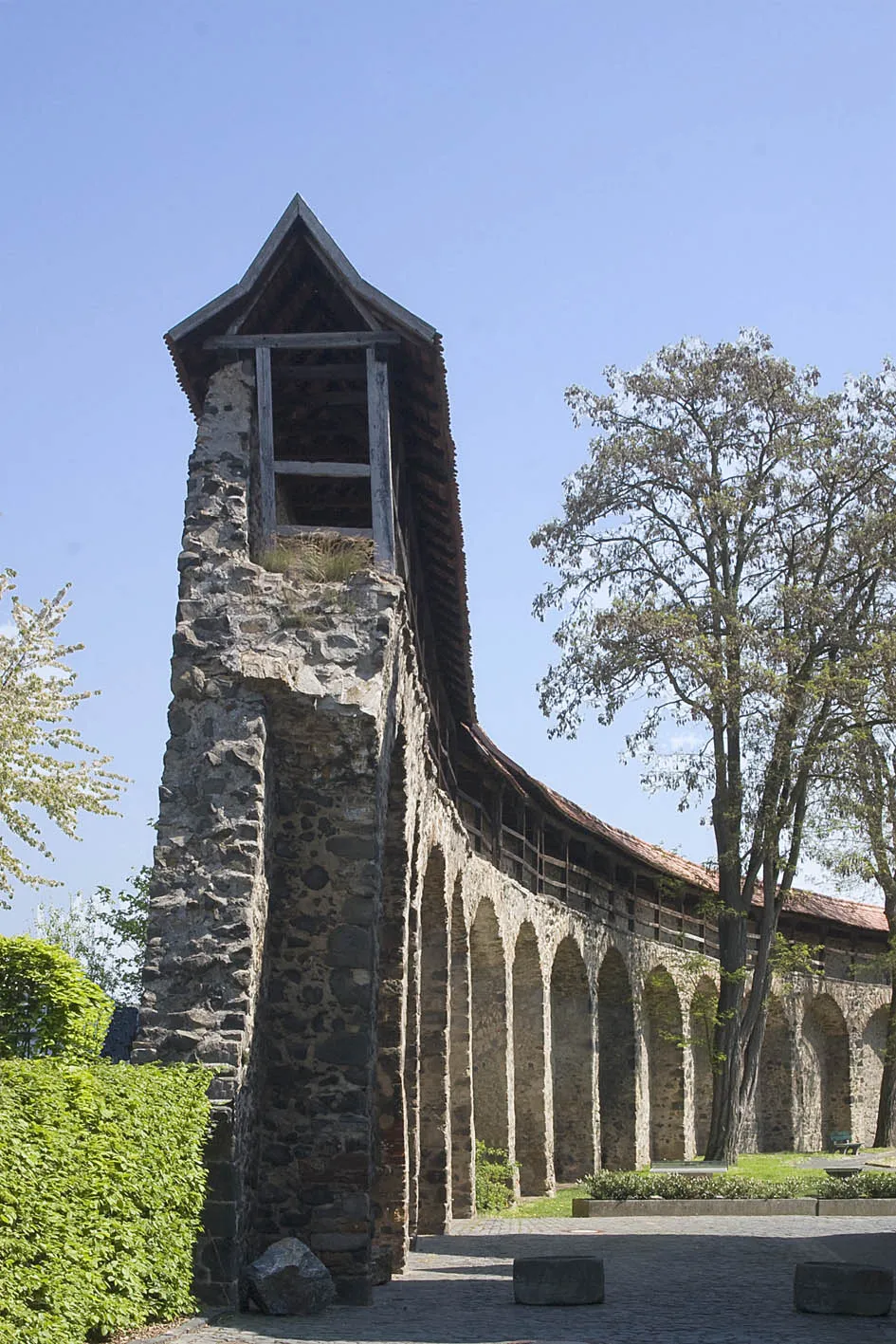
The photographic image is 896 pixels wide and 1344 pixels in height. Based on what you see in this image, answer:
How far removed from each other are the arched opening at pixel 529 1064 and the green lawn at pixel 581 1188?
1.73 feet

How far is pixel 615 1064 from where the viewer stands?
91.0 feet

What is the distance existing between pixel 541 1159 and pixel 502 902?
4329 millimetres

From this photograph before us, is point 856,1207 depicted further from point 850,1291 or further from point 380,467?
point 380,467

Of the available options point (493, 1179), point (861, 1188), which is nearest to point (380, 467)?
point (861, 1188)

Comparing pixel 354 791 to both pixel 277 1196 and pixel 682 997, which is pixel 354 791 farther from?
pixel 682 997

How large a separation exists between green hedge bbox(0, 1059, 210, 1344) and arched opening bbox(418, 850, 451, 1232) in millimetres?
8557

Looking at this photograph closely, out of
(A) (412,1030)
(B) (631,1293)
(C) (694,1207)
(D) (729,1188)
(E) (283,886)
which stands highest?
(E) (283,886)

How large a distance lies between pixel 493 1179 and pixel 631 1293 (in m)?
10.5

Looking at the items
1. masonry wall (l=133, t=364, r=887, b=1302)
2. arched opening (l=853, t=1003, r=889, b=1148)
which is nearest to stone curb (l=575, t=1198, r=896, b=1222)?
masonry wall (l=133, t=364, r=887, b=1302)

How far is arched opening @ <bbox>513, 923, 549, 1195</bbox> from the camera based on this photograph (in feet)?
75.8

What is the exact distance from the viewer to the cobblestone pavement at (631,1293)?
8109 mm

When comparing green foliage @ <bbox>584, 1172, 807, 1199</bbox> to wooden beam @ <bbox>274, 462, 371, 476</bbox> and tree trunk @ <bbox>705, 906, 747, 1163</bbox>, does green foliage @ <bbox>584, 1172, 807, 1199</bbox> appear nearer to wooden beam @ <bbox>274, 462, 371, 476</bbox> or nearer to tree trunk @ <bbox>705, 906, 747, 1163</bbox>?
tree trunk @ <bbox>705, 906, 747, 1163</bbox>

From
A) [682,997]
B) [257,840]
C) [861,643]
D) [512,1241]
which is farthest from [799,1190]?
[682,997]

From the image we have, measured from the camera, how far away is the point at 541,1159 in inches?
909
